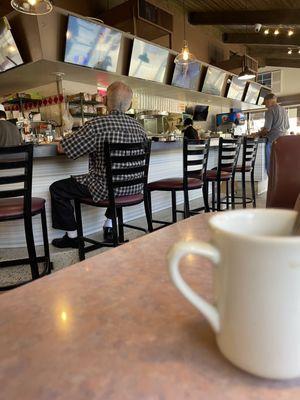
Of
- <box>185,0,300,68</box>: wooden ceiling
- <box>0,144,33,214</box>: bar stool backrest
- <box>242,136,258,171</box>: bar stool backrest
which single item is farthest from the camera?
<box>185,0,300,68</box>: wooden ceiling

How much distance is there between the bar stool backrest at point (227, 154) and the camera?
3473mm

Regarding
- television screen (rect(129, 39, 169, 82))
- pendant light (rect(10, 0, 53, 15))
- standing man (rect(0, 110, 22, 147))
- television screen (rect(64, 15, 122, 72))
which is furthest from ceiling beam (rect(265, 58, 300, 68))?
standing man (rect(0, 110, 22, 147))

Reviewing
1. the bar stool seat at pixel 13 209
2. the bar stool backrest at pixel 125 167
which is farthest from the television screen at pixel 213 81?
the bar stool seat at pixel 13 209

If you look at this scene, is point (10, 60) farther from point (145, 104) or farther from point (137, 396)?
point (137, 396)

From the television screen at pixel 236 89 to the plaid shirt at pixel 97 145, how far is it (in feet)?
23.2

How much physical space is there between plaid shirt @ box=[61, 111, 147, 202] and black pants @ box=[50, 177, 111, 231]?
0.06 metres

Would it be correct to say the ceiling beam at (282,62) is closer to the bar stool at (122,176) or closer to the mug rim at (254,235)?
the bar stool at (122,176)

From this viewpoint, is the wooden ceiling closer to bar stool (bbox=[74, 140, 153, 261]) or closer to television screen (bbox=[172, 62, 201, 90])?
television screen (bbox=[172, 62, 201, 90])

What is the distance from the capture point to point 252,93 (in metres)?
10.1

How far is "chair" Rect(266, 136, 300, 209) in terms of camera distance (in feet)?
4.32

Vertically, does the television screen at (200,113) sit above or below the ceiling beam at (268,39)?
below

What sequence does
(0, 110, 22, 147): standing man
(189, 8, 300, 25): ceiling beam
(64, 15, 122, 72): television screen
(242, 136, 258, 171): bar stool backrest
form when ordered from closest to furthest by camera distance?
(0, 110, 22, 147): standing man < (242, 136, 258, 171): bar stool backrest < (64, 15, 122, 72): television screen < (189, 8, 300, 25): ceiling beam

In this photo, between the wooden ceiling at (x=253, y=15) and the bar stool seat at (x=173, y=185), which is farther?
the wooden ceiling at (x=253, y=15)

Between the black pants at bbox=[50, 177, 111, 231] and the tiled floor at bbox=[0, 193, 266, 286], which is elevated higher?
the black pants at bbox=[50, 177, 111, 231]
